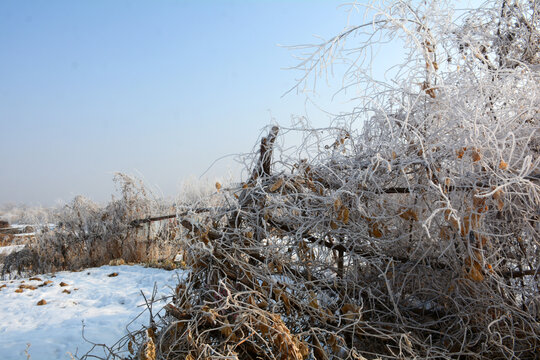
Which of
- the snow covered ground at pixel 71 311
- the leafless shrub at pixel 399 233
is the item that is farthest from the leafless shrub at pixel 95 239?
the leafless shrub at pixel 399 233

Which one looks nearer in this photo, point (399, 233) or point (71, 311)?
point (399, 233)

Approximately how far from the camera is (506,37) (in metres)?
3.64

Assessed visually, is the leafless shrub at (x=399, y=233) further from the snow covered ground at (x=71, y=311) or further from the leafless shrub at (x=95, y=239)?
the leafless shrub at (x=95, y=239)

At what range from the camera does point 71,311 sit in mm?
4125

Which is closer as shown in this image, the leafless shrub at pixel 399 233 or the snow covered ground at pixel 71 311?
the leafless shrub at pixel 399 233

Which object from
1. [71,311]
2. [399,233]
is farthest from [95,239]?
[399,233]

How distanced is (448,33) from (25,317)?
4638 mm

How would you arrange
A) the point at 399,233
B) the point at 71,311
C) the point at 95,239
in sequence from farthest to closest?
1. the point at 95,239
2. the point at 71,311
3. the point at 399,233

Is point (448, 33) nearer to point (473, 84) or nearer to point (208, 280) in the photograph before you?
point (473, 84)

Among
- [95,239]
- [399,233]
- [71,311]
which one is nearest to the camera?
[399,233]

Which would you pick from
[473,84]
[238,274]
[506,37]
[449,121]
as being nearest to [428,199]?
[449,121]

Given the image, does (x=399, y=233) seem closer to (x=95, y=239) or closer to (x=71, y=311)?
(x=71, y=311)

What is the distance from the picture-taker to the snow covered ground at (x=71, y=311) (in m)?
3.25

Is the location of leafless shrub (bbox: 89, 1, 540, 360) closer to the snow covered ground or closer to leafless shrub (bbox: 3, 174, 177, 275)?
the snow covered ground
